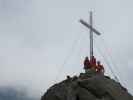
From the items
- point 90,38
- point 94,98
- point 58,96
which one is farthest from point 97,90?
point 90,38

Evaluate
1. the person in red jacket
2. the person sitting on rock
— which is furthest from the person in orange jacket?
the person in red jacket

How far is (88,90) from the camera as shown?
4778 centimetres

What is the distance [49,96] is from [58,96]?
1481mm

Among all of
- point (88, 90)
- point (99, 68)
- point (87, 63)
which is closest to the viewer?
point (88, 90)

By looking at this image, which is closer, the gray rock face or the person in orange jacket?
the gray rock face

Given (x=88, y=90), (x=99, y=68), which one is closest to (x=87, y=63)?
(x=99, y=68)

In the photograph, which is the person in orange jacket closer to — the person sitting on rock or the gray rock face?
the person sitting on rock

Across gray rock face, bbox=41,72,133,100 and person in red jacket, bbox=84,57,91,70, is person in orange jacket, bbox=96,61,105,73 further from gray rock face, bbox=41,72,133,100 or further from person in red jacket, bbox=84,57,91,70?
gray rock face, bbox=41,72,133,100

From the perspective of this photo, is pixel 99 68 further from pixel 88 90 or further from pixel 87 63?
pixel 88 90

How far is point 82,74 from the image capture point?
51.9 meters

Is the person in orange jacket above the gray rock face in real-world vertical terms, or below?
above

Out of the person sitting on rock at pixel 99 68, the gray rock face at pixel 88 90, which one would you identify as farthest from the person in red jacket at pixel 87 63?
the gray rock face at pixel 88 90

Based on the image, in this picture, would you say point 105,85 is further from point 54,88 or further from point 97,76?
point 54,88

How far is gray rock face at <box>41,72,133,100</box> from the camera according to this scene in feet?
154
